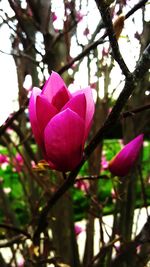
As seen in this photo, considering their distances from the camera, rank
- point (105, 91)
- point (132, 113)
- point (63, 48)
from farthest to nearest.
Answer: point (105, 91)
point (63, 48)
point (132, 113)

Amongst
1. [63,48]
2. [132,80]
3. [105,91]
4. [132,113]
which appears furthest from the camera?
[105,91]

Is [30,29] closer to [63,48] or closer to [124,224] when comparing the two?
[63,48]

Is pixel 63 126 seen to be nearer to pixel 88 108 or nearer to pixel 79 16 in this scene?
pixel 88 108

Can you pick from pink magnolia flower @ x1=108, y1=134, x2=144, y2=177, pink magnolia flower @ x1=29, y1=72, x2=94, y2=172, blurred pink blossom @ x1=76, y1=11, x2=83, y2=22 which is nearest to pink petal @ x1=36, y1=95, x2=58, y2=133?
pink magnolia flower @ x1=29, y1=72, x2=94, y2=172

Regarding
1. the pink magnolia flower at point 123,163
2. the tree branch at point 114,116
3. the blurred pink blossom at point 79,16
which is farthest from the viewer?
the blurred pink blossom at point 79,16

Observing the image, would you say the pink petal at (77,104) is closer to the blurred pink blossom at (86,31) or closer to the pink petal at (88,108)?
the pink petal at (88,108)

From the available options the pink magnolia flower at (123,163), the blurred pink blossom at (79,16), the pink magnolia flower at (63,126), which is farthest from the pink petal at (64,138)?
the blurred pink blossom at (79,16)

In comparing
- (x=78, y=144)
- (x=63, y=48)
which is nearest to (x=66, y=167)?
(x=78, y=144)

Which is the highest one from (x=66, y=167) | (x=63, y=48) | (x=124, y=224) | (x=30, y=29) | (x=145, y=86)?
(x=30, y=29)

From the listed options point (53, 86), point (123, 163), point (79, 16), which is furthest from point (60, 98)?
point (79, 16)
